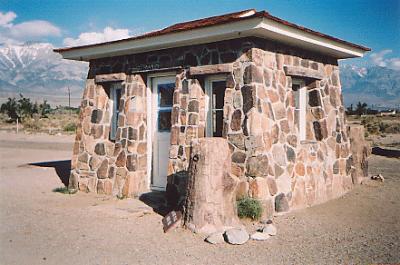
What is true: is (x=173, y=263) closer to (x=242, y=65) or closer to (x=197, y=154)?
(x=197, y=154)

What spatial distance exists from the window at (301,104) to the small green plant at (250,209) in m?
2.50

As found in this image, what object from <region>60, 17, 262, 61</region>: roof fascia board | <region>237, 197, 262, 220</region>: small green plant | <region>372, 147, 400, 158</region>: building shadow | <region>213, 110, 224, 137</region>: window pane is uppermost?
<region>60, 17, 262, 61</region>: roof fascia board

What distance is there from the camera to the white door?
28.9ft

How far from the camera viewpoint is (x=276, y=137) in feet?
24.4

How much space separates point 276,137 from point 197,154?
1.82 metres

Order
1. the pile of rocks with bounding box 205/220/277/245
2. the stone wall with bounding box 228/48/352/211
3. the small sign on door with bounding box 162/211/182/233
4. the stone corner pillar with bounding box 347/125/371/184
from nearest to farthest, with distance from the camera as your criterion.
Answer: the pile of rocks with bounding box 205/220/277/245 < the small sign on door with bounding box 162/211/182/233 < the stone wall with bounding box 228/48/352/211 < the stone corner pillar with bounding box 347/125/371/184

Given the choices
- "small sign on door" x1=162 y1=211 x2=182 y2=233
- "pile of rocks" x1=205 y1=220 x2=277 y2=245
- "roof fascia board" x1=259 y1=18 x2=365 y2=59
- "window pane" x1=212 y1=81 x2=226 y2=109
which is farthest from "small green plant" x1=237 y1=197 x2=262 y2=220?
"roof fascia board" x1=259 y1=18 x2=365 y2=59

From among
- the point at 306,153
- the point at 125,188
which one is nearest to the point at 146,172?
the point at 125,188

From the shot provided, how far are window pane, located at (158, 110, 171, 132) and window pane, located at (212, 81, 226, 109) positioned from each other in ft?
4.06

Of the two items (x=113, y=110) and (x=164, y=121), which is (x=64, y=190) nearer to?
(x=113, y=110)

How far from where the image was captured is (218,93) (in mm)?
7941

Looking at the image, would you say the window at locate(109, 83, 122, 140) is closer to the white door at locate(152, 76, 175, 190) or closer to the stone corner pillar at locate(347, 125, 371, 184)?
the white door at locate(152, 76, 175, 190)

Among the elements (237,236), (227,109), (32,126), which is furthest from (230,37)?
(32,126)

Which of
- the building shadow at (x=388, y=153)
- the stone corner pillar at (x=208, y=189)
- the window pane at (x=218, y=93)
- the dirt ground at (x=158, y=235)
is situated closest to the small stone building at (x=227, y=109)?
the window pane at (x=218, y=93)
